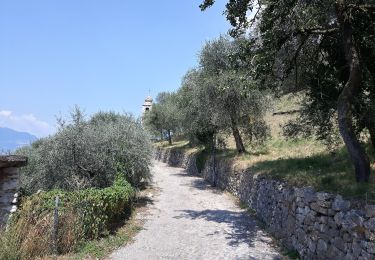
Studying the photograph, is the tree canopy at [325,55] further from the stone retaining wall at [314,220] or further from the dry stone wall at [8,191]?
the dry stone wall at [8,191]

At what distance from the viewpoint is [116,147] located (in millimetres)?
18328

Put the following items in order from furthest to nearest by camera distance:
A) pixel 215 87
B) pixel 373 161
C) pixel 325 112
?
pixel 215 87 < pixel 325 112 < pixel 373 161

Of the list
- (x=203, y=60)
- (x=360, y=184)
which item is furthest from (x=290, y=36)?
(x=203, y=60)

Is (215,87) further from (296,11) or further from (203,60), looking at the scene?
(296,11)

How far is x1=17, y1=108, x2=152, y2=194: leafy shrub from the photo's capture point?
671 inches

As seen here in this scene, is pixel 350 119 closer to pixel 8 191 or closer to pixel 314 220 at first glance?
pixel 314 220

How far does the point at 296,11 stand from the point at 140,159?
10930 millimetres

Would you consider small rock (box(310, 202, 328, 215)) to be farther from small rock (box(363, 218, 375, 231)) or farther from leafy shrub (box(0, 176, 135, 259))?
leafy shrub (box(0, 176, 135, 259))

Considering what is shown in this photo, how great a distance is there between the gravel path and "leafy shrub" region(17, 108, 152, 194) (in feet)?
8.33

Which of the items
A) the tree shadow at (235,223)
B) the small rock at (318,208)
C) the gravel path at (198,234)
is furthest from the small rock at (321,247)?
the tree shadow at (235,223)

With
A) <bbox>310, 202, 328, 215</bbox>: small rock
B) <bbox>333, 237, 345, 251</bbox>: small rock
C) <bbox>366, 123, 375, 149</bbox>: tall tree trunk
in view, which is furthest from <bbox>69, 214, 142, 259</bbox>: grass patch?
<bbox>366, 123, 375, 149</bbox>: tall tree trunk

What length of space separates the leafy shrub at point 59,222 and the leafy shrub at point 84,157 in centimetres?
418

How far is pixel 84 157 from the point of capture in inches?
691

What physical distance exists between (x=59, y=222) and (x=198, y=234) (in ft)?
15.5
